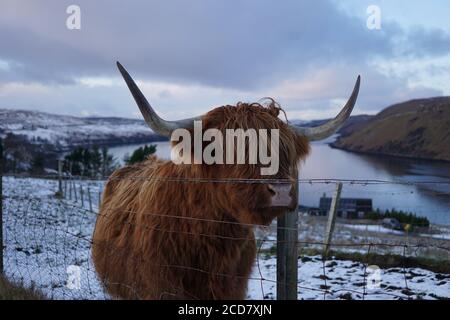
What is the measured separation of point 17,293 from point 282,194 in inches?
107

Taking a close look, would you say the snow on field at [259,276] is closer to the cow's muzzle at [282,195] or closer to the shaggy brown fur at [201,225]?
the shaggy brown fur at [201,225]

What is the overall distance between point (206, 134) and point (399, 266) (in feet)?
17.3

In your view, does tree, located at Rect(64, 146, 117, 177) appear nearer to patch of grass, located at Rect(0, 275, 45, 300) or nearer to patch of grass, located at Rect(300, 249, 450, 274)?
patch of grass, located at Rect(300, 249, 450, 274)

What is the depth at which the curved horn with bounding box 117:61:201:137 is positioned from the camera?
2924mm

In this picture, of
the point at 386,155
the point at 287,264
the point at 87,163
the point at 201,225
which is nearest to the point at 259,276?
the point at 386,155

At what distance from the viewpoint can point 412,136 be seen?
5.12m

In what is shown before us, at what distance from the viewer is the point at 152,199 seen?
379cm

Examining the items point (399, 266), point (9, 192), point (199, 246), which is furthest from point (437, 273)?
point (9, 192)

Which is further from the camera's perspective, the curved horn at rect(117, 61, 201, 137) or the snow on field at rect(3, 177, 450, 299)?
the snow on field at rect(3, 177, 450, 299)

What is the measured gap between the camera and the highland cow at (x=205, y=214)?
316cm

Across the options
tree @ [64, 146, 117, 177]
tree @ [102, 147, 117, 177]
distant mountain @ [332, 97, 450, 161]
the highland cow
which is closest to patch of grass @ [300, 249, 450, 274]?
distant mountain @ [332, 97, 450, 161]

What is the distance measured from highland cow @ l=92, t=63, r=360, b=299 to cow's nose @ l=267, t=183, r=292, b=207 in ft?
0.31

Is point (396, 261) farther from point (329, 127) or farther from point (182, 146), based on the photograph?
point (182, 146)
